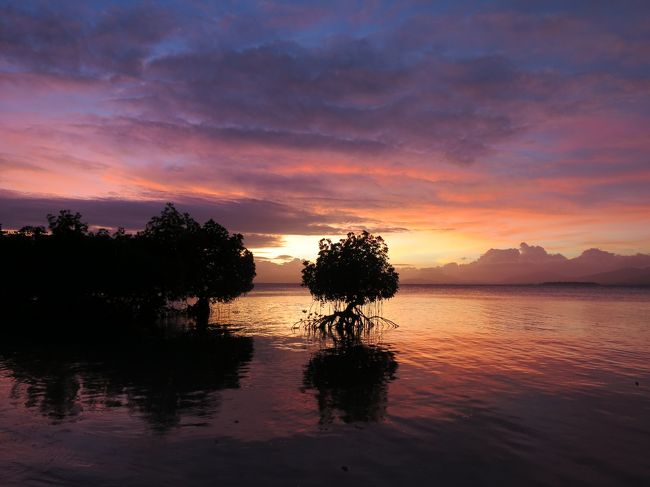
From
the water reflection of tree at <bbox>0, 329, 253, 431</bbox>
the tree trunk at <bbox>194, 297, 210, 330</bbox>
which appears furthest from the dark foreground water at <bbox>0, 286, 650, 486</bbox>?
the tree trunk at <bbox>194, 297, 210, 330</bbox>

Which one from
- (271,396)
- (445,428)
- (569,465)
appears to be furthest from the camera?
(271,396)

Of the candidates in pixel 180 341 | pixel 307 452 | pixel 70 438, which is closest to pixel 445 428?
pixel 307 452

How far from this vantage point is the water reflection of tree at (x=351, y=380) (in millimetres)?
21312

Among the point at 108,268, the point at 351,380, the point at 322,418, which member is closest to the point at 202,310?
the point at 108,268

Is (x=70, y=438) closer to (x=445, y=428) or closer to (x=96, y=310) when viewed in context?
(x=445, y=428)

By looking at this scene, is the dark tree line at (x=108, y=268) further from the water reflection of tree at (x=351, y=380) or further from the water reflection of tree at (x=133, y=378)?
the water reflection of tree at (x=351, y=380)

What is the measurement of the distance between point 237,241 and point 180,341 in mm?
32501

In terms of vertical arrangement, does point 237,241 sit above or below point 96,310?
above

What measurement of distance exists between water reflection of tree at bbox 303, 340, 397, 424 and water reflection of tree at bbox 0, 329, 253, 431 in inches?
219

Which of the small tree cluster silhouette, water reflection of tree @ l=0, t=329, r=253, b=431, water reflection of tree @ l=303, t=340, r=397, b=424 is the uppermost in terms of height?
the small tree cluster silhouette

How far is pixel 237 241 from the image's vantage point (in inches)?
3029

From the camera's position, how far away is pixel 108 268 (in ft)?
195

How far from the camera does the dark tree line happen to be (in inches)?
2343

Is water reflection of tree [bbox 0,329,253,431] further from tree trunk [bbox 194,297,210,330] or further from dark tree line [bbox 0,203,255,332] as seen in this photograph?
tree trunk [bbox 194,297,210,330]
